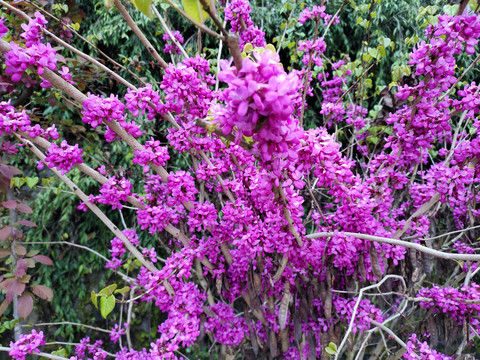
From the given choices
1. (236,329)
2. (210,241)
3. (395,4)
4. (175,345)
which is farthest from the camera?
(395,4)

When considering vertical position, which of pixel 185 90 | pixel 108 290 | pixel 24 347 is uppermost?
pixel 185 90

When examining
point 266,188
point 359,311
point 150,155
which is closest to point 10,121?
point 150,155

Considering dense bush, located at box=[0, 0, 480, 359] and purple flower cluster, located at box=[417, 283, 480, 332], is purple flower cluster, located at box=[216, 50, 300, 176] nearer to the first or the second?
dense bush, located at box=[0, 0, 480, 359]

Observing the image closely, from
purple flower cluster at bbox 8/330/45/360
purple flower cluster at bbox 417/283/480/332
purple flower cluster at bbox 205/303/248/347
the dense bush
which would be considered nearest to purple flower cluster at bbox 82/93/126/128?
the dense bush

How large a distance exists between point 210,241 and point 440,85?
1.05m

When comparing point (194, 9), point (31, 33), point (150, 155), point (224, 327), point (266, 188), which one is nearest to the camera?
point (194, 9)

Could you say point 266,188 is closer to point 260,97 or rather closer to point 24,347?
point 260,97

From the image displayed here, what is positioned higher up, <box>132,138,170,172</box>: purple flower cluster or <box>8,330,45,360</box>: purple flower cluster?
<box>132,138,170,172</box>: purple flower cluster

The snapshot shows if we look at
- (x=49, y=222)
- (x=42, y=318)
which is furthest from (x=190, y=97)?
(x=42, y=318)

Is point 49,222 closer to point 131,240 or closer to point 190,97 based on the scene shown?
point 131,240

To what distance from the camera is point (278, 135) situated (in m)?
0.54

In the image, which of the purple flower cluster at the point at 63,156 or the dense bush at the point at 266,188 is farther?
the purple flower cluster at the point at 63,156

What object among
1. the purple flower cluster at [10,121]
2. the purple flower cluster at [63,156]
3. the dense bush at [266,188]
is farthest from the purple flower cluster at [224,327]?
the purple flower cluster at [10,121]

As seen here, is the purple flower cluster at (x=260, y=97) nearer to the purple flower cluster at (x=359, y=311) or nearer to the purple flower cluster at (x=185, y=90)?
the purple flower cluster at (x=185, y=90)
